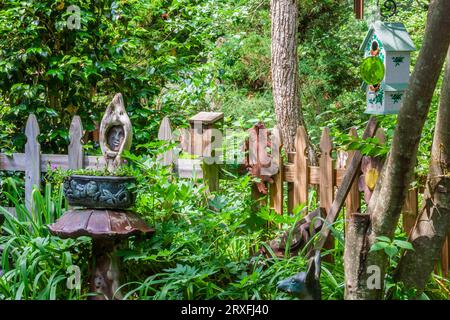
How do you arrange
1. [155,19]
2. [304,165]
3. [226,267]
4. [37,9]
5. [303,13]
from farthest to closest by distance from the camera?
1. [303,13]
2. [155,19]
3. [37,9]
4. [304,165]
5. [226,267]

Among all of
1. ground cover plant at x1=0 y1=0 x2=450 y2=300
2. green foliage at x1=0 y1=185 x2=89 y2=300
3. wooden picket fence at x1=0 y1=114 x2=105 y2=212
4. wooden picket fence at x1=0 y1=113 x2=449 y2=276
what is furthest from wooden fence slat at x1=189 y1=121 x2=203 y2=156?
wooden picket fence at x1=0 y1=114 x2=105 y2=212

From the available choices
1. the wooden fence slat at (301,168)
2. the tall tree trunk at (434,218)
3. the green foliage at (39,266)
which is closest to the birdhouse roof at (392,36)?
the tall tree trunk at (434,218)

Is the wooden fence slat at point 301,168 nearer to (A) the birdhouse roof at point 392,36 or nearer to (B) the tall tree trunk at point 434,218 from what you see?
(A) the birdhouse roof at point 392,36

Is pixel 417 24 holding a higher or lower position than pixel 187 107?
higher

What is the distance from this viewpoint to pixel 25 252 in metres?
4.18

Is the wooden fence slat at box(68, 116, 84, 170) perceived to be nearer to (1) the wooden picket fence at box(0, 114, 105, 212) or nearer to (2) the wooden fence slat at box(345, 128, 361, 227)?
(1) the wooden picket fence at box(0, 114, 105, 212)

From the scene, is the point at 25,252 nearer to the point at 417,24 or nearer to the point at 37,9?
the point at 37,9

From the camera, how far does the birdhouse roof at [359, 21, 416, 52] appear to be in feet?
12.8

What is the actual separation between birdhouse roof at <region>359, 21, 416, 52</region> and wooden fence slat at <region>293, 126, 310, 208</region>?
2.73 ft

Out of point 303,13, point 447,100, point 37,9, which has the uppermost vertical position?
point 303,13

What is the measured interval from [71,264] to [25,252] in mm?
322

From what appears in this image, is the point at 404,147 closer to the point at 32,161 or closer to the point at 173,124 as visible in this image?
the point at 32,161
